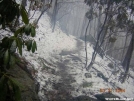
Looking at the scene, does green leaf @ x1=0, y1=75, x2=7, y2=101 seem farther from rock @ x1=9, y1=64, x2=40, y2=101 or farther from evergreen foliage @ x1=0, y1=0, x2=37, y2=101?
rock @ x1=9, y1=64, x2=40, y2=101

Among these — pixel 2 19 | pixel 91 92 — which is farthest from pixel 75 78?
pixel 2 19

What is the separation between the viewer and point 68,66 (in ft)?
41.2

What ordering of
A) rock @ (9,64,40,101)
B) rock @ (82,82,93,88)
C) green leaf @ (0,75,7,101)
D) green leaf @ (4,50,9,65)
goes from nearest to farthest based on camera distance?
1. green leaf @ (0,75,7,101)
2. green leaf @ (4,50,9,65)
3. rock @ (9,64,40,101)
4. rock @ (82,82,93,88)

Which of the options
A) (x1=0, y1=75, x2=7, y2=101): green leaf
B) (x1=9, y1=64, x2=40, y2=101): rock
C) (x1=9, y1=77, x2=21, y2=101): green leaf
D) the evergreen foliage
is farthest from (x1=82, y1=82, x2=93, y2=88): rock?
(x1=0, y1=75, x2=7, y2=101): green leaf

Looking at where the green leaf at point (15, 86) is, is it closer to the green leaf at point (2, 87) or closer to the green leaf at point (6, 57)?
the green leaf at point (2, 87)

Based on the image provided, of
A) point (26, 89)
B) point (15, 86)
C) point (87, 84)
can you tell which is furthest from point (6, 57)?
point (87, 84)

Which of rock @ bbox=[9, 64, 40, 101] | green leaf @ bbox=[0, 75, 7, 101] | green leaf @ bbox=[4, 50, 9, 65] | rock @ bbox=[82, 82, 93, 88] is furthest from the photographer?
rock @ bbox=[82, 82, 93, 88]

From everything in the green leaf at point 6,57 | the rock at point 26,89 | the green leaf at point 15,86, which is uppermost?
the green leaf at point 6,57

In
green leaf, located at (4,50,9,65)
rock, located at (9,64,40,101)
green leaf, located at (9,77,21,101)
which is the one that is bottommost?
rock, located at (9,64,40,101)

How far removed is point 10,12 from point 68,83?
7.85 m

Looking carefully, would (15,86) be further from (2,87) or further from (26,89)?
(26,89)

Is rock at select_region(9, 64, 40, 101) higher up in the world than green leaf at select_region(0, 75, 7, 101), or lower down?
lower down

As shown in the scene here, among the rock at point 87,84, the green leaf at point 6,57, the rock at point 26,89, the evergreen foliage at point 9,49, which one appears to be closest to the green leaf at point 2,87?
the evergreen foliage at point 9,49

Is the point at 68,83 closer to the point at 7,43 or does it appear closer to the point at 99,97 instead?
the point at 99,97
